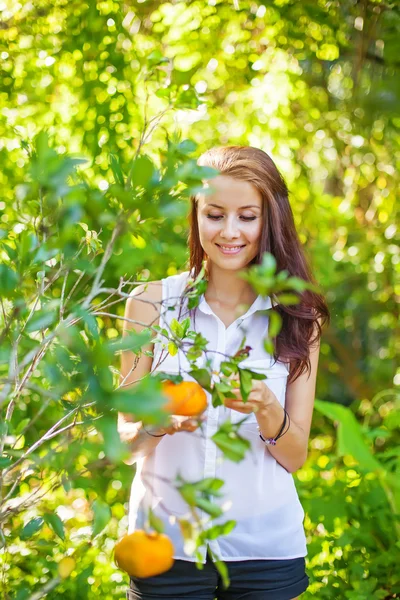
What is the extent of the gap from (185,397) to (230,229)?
0.62 meters

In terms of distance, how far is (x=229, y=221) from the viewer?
169cm

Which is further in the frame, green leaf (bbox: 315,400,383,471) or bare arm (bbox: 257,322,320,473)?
bare arm (bbox: 257,322,320,473)

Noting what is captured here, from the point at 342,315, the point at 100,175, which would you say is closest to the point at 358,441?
the point at 100,175

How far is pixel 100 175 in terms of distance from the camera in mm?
2734

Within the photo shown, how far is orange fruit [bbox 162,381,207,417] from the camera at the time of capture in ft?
3.72

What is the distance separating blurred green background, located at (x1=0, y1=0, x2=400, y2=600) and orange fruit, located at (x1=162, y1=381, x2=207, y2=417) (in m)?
0.13

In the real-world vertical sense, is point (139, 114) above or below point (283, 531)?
above

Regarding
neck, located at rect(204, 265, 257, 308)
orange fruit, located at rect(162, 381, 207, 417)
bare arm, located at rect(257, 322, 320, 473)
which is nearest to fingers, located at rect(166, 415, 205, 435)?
orange fruit, located at rect(162, 381, 207, 417)

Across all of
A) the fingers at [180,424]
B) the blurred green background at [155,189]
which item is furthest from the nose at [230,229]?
the fingers at [180,424]

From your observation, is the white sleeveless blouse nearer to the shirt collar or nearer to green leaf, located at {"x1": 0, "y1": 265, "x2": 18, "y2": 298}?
the shirt collar

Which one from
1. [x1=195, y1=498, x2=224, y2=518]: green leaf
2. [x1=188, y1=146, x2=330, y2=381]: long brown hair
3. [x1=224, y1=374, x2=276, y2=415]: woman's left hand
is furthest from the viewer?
[x1=188, y1=146, x2=330, y2=381]: long brown hair

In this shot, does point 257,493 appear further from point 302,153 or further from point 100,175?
point 302,153

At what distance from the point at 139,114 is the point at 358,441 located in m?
1.94

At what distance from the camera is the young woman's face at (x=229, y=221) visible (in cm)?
169
